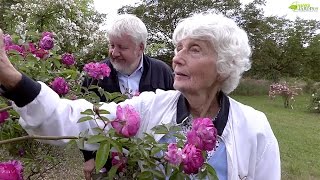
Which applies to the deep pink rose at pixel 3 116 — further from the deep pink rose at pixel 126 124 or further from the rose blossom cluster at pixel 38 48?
the rose blossom cluster at pixel 38 48

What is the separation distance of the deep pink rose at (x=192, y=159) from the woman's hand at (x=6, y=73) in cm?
44

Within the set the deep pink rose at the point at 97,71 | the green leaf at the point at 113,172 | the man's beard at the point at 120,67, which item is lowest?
the man's beard at the point at 120,67

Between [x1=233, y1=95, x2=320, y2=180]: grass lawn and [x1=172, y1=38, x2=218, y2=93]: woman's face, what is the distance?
4.73 m

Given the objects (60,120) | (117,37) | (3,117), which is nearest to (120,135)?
(60,120)

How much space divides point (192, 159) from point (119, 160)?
21 cm

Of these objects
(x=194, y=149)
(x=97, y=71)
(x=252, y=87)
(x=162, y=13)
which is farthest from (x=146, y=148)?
(x=162, y=13)

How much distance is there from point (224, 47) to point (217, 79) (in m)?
0.12

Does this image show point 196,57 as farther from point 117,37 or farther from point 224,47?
point 117,37

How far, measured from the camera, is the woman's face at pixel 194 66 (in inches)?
63.7

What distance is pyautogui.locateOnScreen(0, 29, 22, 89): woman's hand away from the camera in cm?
102

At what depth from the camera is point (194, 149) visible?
3.83ft

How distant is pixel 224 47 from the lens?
1.69 meters

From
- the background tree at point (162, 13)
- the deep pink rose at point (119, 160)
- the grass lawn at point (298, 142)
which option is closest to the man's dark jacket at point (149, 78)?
the deep pink rose at point (119, 160)

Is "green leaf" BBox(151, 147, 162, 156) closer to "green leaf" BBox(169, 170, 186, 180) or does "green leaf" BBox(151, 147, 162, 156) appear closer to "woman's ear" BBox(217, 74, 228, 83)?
"green leaf" BBox(169, 170, 186, 180)
